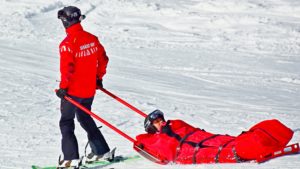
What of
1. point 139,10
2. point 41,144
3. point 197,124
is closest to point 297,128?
point 197,124

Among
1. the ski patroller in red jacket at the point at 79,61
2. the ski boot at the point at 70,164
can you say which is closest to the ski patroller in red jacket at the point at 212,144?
the ski boot at the point at 70,164

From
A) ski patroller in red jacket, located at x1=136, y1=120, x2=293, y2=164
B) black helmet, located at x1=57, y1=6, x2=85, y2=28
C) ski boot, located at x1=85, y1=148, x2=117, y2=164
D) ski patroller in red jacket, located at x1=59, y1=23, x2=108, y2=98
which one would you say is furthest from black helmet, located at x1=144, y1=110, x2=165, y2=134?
black helmet, located at x1=57, y1=6, x2=85, y2=28

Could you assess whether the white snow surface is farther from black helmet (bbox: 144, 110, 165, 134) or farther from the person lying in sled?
black helmet (bbox: 144, 110, 165, 134)

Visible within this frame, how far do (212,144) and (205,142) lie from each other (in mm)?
83

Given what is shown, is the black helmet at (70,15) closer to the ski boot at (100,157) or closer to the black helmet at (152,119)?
the black helmet at (152,119)

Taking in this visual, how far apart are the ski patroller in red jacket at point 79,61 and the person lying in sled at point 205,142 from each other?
756 mm

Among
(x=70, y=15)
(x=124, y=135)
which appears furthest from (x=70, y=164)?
(x=70, y=15)

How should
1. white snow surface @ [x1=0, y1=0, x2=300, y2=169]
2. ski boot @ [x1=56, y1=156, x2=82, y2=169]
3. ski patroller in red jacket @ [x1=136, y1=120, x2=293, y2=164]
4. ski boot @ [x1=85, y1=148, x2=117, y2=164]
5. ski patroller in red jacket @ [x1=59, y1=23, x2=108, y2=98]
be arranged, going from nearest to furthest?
ski patroller in red jacket @ [x1=136, y1=120, x2=293, y2=164], ski patroller in red jacket @ [x1=59, y1=23, x2=108, y2=98], ski boot @ [x1=56, y1=156, x2=82, y2=169], ski boot @ [x1=85, y1=148, x2=117, y2=164], white snow surface @ [x1=0, y1=0, x2=300, y2=169]

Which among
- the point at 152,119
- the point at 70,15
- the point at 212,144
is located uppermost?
the point at 70,15

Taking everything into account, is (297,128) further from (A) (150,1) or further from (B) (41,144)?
(A) (150,1)

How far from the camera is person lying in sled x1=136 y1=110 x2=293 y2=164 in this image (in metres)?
5.97

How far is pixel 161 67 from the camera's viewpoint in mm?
13852

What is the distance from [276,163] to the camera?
19.6 ft

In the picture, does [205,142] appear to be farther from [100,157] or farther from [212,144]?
[100,157]
